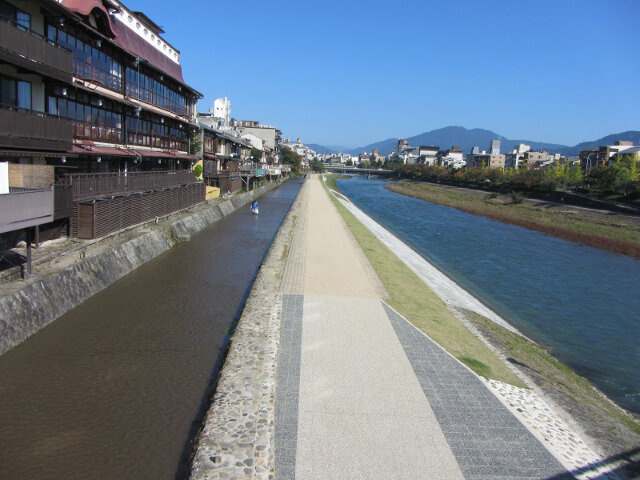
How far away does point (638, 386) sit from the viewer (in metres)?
12.3

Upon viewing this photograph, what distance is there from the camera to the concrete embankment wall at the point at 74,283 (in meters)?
10.4

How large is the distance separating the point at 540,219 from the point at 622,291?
2930 cm

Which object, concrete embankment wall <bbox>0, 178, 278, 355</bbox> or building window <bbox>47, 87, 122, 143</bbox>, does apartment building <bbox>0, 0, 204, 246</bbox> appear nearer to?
building window <bbox>47, 87, 122, 143</bbox>

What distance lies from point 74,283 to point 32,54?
7366 mm

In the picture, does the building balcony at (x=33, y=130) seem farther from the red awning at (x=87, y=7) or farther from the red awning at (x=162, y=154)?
the red awning at (x=162, y=154)

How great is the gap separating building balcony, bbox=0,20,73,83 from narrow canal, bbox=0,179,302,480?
745 centimetres

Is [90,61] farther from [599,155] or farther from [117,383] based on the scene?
[599,155]

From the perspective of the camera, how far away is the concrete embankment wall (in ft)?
34.0

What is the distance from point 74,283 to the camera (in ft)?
43.6

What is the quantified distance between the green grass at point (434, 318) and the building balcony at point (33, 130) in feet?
41.0

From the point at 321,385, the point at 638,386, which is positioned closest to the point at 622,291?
the point at 638,386

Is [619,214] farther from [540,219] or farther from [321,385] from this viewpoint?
[321,385]

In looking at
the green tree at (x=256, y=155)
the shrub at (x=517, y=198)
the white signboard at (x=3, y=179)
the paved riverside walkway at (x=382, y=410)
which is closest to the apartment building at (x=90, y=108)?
the white signboard at (x=3, y=179)

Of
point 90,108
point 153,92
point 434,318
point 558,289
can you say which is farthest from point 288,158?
point 434,318
